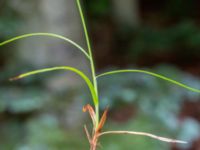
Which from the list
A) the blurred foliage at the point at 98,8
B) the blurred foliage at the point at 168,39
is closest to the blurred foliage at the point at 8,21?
the blurred foliage at the point at 168,39

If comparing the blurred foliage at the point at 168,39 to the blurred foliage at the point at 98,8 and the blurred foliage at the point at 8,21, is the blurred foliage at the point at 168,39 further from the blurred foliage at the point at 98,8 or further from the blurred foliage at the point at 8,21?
the blurred foliage at the point at 8,21


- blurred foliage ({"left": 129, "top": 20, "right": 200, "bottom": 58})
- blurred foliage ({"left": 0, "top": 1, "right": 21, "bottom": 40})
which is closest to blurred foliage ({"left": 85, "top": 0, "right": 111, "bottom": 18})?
blurred foliage ({"left": 129, "top": 20, "right": 200, "bottom": 58})

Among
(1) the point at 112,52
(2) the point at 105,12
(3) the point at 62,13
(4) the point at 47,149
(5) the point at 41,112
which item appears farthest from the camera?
(2) the point at 105,12

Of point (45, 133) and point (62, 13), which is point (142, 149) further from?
point (62, 13)

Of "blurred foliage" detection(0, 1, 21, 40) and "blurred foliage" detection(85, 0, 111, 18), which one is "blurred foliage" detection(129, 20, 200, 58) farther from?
"blurred foliage" detection(0, 1, 21, 40)

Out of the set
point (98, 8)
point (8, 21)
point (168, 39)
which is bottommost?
point (98, 8)

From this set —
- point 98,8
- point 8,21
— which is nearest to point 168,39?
A: point 98,8

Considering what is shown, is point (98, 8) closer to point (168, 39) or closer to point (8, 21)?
point (168, 39)

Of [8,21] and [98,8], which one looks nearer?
[8,21]

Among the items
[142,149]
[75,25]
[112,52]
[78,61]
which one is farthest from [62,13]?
[112,52]

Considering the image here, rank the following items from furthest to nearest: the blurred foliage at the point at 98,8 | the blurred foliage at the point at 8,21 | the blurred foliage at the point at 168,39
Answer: the blurred foliage at the point at 98,8 → the blurred foliage at the point at 168,39 → the blurred foliage at the point at 8,21

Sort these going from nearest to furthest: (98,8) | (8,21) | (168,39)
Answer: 1. (8,21)
2. (168,39)
3. (98,8)
